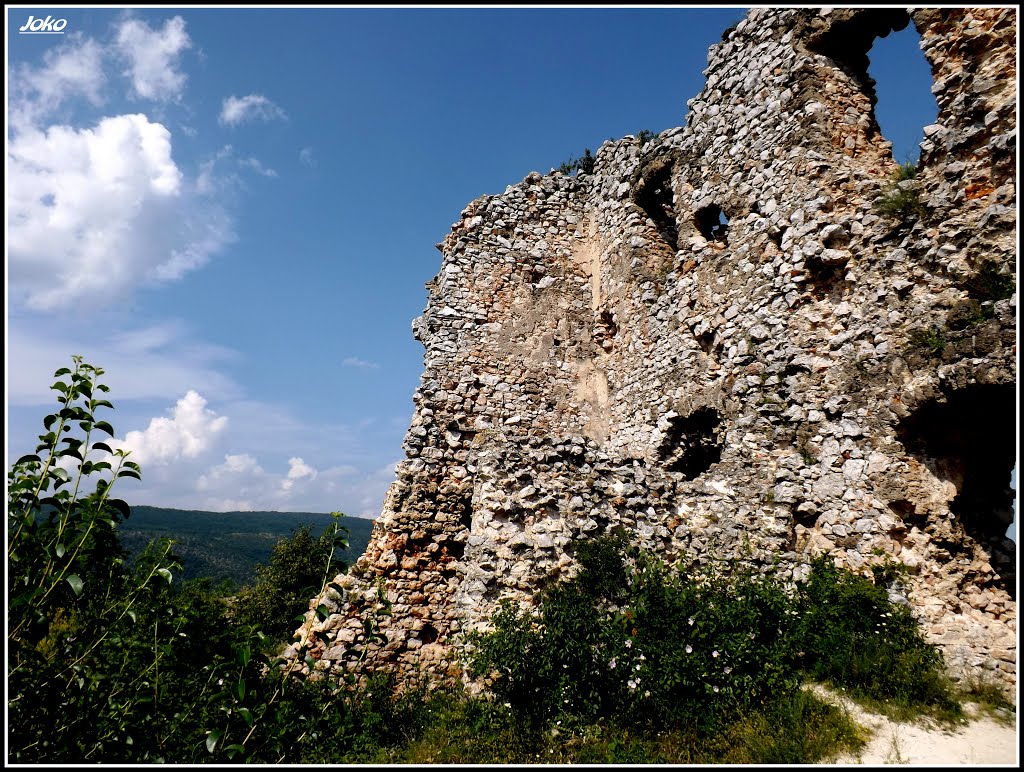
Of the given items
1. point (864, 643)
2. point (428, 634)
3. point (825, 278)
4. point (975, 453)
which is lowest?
point (428, 634)

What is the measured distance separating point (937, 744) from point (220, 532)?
6195 inches

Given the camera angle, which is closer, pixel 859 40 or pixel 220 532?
pixel 859 40

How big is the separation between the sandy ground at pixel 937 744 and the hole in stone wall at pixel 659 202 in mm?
8441

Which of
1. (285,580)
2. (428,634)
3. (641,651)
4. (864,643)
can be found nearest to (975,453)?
(864,643)

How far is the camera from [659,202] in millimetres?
11000

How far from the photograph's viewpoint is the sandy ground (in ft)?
13.0

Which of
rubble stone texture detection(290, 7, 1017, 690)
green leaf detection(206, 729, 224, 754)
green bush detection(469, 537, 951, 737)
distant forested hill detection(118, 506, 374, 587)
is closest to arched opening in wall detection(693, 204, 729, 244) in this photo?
rubble stone texture detection(290, 7, 1017, 690)

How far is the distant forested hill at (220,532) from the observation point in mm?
83812

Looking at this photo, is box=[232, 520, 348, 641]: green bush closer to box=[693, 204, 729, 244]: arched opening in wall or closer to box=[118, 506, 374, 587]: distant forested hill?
box=[693, 204, 729, 244]: arched opening in wall

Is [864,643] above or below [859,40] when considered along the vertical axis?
below

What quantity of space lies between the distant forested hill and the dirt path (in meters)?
64.4

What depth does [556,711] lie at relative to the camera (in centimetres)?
511

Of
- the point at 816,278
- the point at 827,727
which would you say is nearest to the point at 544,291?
the point at 816,278

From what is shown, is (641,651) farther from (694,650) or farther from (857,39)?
(857,39)
